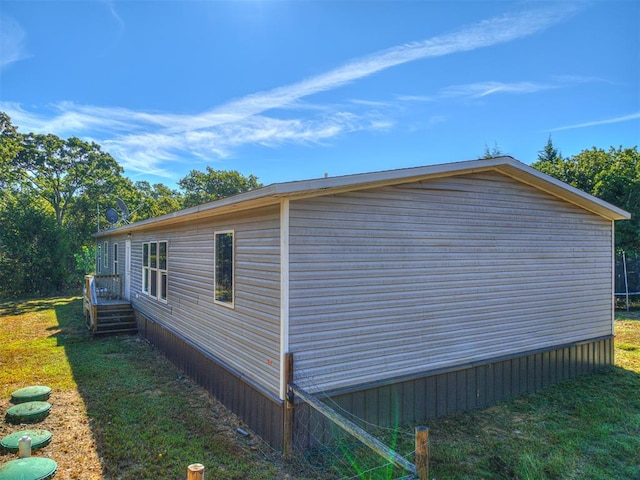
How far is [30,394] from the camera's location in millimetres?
5672

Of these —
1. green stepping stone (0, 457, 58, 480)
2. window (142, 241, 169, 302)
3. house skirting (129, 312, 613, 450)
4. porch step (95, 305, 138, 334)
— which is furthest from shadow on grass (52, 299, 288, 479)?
porch step (95, 305, 138, 334)

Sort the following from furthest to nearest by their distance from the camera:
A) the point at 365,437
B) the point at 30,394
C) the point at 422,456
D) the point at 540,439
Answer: the point at 30,394 → the point at 540,439 → the point at 365,437 → the point at 422,456

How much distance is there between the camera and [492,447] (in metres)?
4.29

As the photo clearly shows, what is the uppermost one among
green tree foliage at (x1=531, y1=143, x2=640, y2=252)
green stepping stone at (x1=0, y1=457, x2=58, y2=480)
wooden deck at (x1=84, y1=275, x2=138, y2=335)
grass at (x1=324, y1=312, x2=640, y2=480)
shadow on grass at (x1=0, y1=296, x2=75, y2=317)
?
green tree foliage at (x1=531, y1=143, x2=640, y2=252)

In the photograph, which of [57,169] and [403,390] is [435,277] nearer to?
[403,390]

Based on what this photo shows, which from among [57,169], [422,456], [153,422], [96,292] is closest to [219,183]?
[57,169]

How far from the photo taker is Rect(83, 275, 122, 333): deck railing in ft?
32.4

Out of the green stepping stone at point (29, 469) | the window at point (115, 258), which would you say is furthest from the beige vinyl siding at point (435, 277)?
the window at point (115, 258)

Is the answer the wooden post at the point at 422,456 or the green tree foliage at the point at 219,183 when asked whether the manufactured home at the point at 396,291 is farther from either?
the green tree foliage at the point at 219,183

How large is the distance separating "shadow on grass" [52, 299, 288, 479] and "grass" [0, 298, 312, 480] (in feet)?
0.03

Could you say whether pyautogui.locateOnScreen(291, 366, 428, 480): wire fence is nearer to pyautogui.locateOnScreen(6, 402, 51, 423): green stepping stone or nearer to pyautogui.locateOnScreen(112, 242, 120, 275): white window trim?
pyautogui.locateOnScreen(6, 402, 51, 423): green stepping stone

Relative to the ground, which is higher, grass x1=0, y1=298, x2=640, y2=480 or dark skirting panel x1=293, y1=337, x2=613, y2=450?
dark skirting panel x1=293, y1=337, x2=613, y2=450

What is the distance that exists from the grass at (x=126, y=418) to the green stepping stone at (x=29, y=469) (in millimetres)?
133

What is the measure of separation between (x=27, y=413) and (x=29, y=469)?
172 cm
